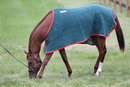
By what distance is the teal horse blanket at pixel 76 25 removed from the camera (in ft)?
18.4

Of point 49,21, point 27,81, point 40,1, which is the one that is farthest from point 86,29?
point 40,1

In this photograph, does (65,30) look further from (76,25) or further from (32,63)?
(32,63)

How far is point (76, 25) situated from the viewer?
5805mm

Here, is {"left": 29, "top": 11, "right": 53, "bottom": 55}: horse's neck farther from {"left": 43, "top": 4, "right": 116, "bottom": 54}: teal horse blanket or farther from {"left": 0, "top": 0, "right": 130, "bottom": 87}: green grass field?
{"left": 0, "top": 0, "right": 130, "bottom": 87}: green grass field

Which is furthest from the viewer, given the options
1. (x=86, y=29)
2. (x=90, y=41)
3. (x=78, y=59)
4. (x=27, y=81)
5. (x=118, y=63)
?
(x=78, y=59)

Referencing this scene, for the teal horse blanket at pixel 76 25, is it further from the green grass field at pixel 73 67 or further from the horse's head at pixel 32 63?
the green grass field at pixel 73 67

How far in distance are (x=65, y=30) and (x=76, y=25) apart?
11.8 inches

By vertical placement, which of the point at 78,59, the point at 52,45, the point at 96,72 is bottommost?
the point at 78,59

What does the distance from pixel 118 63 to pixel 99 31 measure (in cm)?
155

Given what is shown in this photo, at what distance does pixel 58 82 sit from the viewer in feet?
17.9

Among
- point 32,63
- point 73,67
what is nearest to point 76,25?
point 32,63

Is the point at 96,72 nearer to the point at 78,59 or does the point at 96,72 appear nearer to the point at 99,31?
the point at 99,31

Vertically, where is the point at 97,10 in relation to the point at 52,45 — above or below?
above

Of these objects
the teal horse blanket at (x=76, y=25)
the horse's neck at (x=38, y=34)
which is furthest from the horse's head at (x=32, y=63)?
the teal horse blanket at (x=76, y=25)
